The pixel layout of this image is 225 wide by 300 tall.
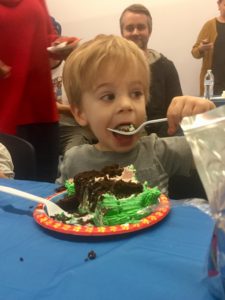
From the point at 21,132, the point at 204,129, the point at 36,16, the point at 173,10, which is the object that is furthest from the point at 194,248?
Result: the point at 173,10

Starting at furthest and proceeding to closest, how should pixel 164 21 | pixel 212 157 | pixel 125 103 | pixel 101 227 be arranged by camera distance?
1. pixel 164 21
2. pixel 125 103
3. pixel 101 227
4. pixel 212 157

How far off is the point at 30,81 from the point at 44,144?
0.26 meters

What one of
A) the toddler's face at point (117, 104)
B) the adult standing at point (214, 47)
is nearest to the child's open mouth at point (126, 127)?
the toddler's face at point (117, 104)

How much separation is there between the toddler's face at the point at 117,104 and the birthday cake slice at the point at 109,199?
25 centimetres

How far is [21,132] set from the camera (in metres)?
1.57

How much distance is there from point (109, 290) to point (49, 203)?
0.28m

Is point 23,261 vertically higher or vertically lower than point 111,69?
lower

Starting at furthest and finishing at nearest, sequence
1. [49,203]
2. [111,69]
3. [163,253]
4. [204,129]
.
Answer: [111,69] < [49,203] < [163,253] < [204,129]

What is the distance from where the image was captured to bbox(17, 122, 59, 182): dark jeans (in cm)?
158

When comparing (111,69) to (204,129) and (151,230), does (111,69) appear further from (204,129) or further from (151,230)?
(204,129)

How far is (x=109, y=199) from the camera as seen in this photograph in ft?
2.01

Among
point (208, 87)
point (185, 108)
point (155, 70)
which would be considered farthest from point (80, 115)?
point (208, 87)

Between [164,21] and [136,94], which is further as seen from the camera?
[164,21]

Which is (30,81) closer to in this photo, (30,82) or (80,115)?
(30,82)
